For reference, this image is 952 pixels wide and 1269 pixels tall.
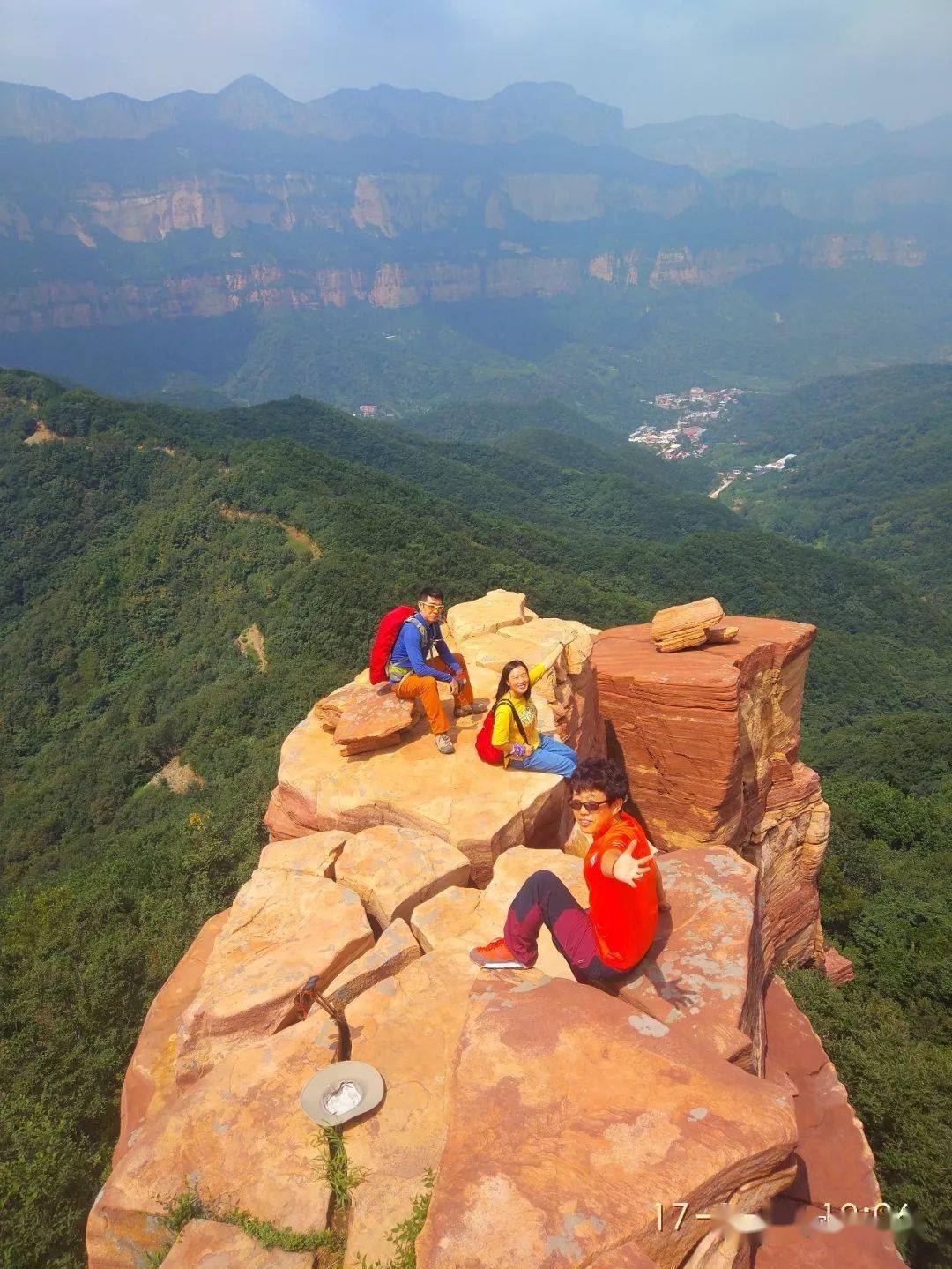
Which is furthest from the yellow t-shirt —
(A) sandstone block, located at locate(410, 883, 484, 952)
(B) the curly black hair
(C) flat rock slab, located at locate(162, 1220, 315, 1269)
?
(C) flat rock slab, located at locate(162, 1220, 315, 1269)

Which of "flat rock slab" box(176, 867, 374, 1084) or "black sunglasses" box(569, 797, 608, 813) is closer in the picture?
"black sunglasses" box(569, 797, 608, 813)

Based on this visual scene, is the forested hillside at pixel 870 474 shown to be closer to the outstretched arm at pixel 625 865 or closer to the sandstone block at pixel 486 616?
the sandstone block at pixel 486 616

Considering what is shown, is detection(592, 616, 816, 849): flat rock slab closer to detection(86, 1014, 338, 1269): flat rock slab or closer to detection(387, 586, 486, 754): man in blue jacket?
detection(387, 586, 486, 754): man in blue jacket

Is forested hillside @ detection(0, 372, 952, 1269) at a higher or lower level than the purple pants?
lower

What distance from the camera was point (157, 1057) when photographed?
22.4 feet

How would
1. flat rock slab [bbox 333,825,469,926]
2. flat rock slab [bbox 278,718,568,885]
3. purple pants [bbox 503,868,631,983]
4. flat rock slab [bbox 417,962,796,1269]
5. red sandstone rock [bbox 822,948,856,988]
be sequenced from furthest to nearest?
red sandstone rock [bbox 822,948,856,988], flat rock slab [bbox 278,718,568,885], flat rock slab [bbox 333,825,469,926], purple pants [bbox 503,868,631,983], flat rock slab [bbox 417,962,796,1269]

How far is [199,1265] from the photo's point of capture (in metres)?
4.25

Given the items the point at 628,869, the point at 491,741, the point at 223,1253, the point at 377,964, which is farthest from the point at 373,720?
the point at 223,1253

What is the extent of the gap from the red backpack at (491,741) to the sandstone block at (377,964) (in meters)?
2.76

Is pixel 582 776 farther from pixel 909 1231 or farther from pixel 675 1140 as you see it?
pixel 909 1231

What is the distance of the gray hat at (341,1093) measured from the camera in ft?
16.1

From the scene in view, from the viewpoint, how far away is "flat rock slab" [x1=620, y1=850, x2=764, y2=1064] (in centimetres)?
538

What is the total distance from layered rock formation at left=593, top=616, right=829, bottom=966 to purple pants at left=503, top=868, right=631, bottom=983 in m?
6.67

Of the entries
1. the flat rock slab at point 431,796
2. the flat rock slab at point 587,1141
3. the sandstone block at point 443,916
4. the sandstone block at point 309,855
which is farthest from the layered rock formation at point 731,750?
the flat rock slab at point 587,1141
